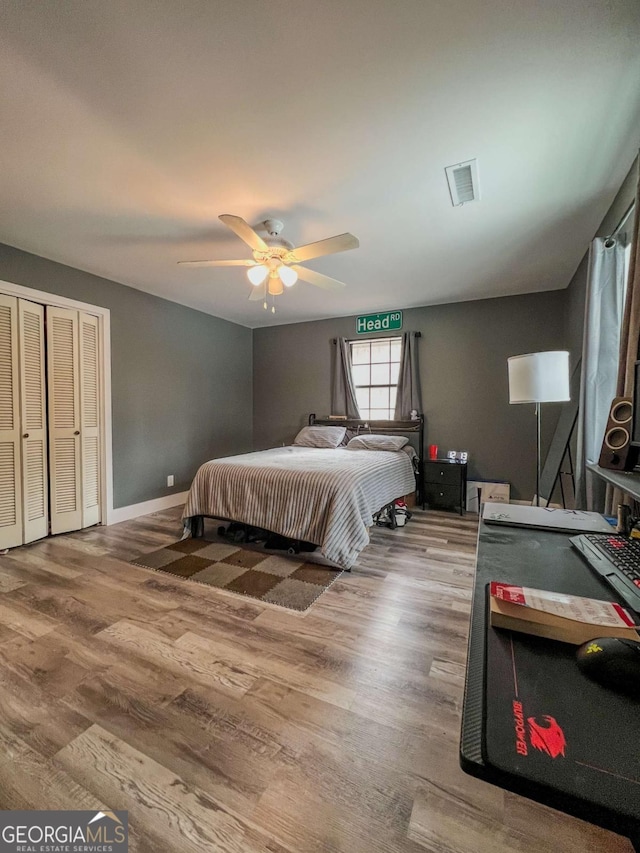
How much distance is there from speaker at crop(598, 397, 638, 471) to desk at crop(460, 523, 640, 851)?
1.15 m

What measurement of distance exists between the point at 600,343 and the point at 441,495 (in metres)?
2.39

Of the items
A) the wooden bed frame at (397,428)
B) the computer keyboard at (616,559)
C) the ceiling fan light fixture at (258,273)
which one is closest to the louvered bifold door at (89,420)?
the ceiling fan light fixture at (258,273)

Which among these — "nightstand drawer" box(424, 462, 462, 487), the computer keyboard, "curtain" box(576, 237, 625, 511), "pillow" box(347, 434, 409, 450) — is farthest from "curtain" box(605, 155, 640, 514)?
"pillow" box(347, 434, 409, 450)

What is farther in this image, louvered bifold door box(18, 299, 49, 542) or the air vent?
louvered bifold door box(18, 299, 49, 542)

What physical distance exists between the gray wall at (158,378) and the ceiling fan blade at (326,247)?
2396 mm

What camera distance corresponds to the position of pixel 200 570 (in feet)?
8.84

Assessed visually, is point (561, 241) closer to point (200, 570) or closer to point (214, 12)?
point (214, 12)

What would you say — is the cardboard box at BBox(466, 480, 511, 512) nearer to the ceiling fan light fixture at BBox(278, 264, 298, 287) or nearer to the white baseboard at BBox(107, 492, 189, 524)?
the ceiling fan light fixture at BBox(278, 264, 298, 287)

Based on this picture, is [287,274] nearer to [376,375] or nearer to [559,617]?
[559,617]

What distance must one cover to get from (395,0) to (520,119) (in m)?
0.86

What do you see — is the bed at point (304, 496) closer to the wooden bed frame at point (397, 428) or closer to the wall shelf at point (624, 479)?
the wooden bed frame at point (397, 428)

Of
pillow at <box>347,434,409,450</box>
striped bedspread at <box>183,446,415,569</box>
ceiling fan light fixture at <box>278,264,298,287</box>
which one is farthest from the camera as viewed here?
pillow at <box>347,434,409,450</box>

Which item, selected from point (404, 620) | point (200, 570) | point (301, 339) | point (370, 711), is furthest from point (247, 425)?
point (370, 711)

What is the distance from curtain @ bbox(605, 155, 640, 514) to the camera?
1.67m
